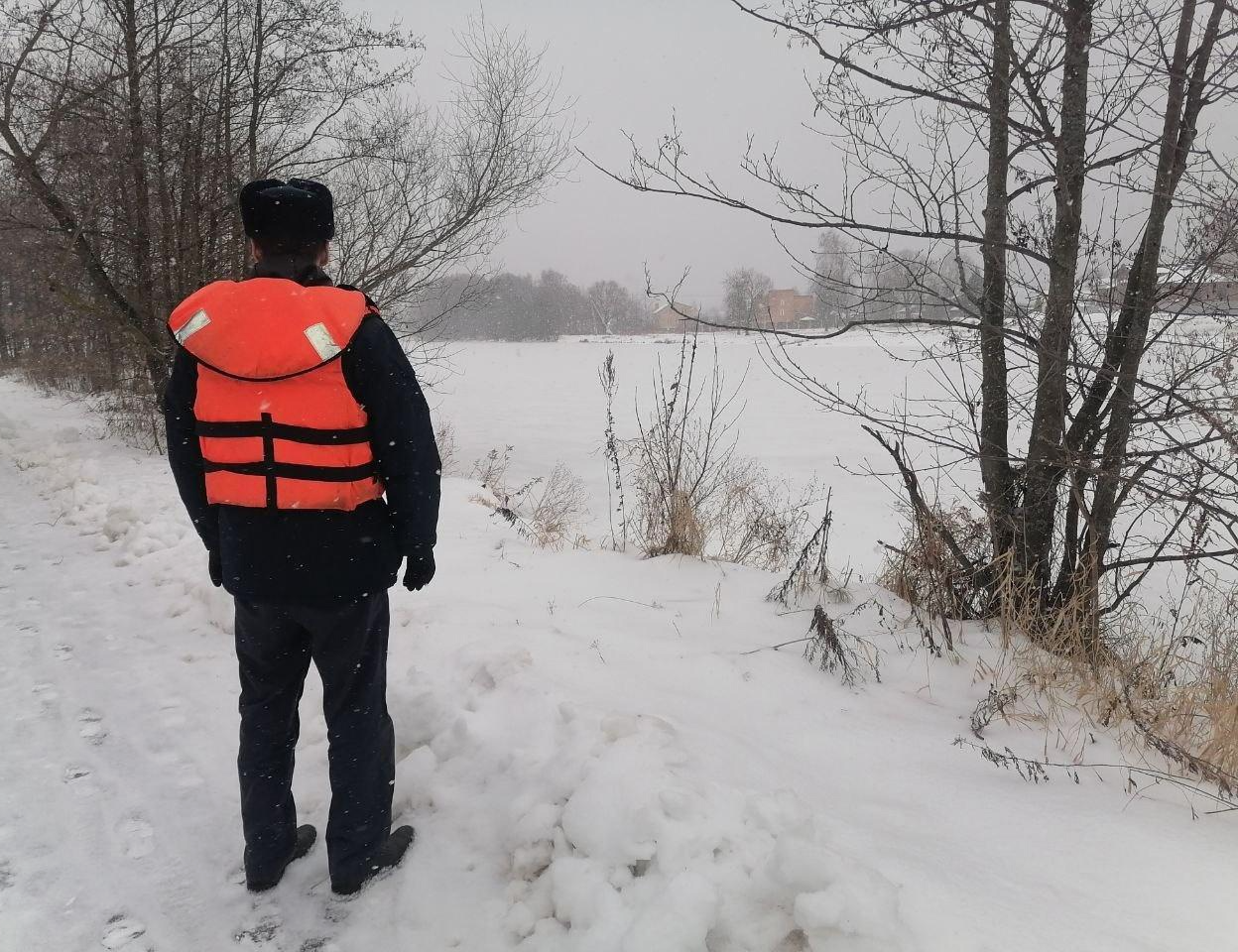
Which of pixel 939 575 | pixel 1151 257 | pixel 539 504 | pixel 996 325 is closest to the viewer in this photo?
pixel 1151 257

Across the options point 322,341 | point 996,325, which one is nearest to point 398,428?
point 322,341

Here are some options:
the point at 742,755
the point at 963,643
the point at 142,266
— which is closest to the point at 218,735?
the point at 742,755

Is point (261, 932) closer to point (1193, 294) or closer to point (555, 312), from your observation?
point (1193, 294)

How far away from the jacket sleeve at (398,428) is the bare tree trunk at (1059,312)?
2942 millimetres

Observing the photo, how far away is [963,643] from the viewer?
366cm

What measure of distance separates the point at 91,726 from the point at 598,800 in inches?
94.8

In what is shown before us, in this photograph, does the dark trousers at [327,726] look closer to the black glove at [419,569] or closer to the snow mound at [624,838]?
the black glove at [419,569]

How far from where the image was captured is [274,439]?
184cm

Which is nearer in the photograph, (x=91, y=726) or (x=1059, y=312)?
(x=91, y=726)

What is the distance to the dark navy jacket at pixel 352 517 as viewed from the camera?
188cm

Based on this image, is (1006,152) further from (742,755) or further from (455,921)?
(455,921)

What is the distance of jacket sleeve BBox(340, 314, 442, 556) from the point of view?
6.09 ft

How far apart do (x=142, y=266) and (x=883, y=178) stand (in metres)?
10.3

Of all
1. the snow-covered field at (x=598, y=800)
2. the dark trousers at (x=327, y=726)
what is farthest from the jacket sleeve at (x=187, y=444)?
the snow-covered field at (x=598, y=800)
